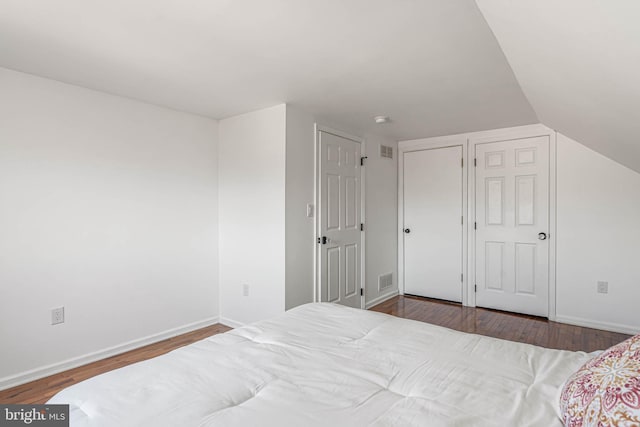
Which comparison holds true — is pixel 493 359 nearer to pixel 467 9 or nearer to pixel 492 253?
pixel 467 9

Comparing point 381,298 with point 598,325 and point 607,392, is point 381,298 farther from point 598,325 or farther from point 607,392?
point 607,392

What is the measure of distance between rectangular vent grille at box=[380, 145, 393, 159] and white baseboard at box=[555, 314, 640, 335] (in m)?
2.68

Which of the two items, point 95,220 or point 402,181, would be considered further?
point 402,181

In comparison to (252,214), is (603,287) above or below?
below

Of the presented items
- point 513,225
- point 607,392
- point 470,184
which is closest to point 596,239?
point 513,225

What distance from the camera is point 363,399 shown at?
1096 millimetres

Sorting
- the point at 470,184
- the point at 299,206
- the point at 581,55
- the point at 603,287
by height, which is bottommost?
the point at 603,287

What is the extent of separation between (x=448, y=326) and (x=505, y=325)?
0.62m

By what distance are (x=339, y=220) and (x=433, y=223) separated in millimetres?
1535

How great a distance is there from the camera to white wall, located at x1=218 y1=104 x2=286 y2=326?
317 cm

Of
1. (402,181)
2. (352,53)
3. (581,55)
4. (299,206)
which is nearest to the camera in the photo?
(581,55)

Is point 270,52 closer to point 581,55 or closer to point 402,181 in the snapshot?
point 581,55

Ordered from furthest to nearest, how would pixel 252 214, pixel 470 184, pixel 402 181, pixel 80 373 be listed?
1. pixel 402 181
2. pixel 470 184
3. pixel 252 214
4. pixel 80 373

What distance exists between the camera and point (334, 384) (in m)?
1.18
